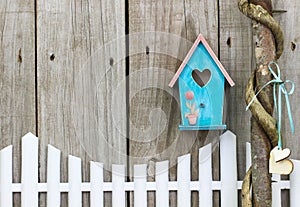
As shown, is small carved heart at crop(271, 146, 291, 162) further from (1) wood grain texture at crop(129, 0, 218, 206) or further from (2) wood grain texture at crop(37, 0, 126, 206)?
(2) wood grain texture at crop(37, 0, 126, 206)

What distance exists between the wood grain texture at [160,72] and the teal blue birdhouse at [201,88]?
79 mm

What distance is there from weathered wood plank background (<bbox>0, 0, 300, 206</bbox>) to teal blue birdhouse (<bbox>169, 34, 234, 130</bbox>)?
82mm

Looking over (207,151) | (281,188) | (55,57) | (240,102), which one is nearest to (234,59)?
(240,102)

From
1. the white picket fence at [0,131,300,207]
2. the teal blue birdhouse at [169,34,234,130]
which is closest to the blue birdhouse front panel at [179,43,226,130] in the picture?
the teal blue birdhouse at [169,34,234,130]

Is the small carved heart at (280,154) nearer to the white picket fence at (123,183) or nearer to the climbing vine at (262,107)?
the climbing vine at (262,107)

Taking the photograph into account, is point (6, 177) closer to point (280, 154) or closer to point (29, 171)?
point (29, 171)

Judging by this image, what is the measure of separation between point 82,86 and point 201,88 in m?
0.36

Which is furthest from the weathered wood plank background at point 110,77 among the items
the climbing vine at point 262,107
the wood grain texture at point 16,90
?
the climbing vine at point 262,107

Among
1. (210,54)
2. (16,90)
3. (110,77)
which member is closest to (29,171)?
(16,90)

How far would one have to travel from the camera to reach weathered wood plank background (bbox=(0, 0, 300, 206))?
5.69 ft

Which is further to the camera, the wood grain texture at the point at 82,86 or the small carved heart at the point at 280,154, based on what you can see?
the wood grain texture at the point at 82,86

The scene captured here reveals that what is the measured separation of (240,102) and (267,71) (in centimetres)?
A: 19

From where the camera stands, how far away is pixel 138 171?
5.65 ft

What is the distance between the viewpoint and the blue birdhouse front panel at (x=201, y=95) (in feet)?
5.37
